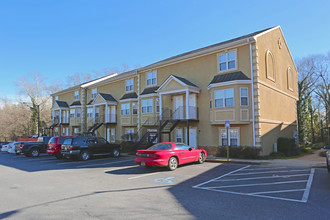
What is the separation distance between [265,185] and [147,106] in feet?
54.5

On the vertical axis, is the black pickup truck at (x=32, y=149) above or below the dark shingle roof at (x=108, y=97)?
below

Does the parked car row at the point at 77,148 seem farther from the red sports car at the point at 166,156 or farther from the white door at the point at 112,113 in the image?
the white door at the point at 112,113

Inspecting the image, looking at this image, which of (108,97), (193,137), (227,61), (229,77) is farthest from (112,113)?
(229,77)

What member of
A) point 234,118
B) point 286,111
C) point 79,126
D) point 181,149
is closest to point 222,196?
point 181,149

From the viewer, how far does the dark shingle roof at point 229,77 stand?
56.0ft

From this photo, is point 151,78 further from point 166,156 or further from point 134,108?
point 166,156

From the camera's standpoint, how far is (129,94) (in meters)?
26.4

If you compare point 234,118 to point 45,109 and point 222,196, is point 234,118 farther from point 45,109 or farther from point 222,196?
point 45,109

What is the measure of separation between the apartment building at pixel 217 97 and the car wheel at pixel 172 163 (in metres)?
6.79

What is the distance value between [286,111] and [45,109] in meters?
49.8

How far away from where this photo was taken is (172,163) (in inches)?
454

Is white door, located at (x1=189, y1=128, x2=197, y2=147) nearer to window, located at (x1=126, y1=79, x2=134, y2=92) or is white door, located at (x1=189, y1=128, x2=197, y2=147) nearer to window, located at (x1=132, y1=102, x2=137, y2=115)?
window, located at (x1=132, y1=102, x2=137, y2=115)

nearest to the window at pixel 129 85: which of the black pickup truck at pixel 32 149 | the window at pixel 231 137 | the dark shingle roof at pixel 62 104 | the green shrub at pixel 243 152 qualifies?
the black pickup truck at pixel 32 149

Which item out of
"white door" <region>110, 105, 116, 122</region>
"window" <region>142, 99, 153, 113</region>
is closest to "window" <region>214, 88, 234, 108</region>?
"window" <region>142, 99, 153, 113</region>
